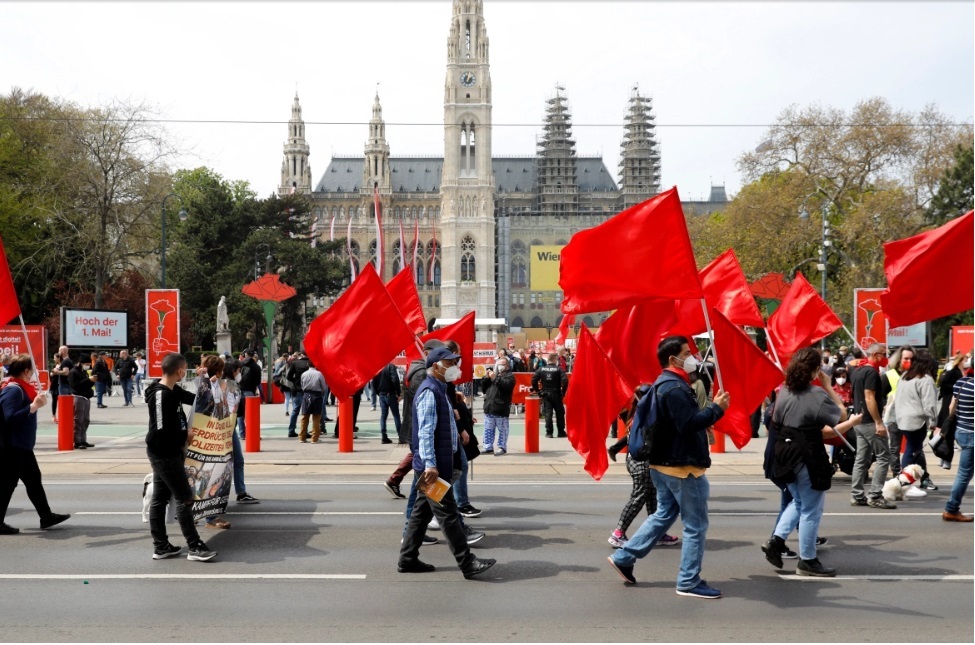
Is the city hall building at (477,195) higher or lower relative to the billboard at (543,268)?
higher

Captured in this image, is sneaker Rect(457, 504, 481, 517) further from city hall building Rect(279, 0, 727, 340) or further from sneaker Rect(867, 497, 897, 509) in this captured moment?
city hall building Rect(279, 0, 727, 340)

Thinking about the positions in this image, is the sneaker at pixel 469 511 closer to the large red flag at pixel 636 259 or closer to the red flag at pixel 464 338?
the red flag at pixel 464 338

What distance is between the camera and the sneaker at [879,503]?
35.3 ft

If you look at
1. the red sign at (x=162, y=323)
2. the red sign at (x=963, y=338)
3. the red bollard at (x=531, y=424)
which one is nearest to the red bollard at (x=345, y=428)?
the red bollard at (x=531, y=424)

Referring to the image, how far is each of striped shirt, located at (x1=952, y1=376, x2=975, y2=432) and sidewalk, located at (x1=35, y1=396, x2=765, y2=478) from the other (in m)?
4.09

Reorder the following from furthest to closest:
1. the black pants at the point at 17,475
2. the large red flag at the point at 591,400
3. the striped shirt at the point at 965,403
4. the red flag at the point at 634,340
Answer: the red flag at the point at 634,340, the large red flag at the point at 591,400, the striped shirt at the point at 965,403, the black pants at the point at 17,475

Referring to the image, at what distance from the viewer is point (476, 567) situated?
7.50m

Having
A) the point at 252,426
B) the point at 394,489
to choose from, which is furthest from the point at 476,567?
the point at 252,426

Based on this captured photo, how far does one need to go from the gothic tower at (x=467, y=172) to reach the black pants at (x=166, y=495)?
→ 337 ft

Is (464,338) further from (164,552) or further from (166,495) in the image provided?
(164,552)

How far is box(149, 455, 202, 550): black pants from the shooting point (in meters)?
8.08

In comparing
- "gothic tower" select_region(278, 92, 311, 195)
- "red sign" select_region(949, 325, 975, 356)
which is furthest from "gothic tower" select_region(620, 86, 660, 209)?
"red sign" select_region(949, 325, 975, 356)

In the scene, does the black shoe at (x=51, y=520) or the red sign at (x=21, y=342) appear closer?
the black shoe at (x=51, y=520)

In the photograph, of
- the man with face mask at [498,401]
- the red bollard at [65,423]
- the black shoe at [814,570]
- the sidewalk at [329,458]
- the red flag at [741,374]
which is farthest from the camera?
the red bollard at [65,423]
